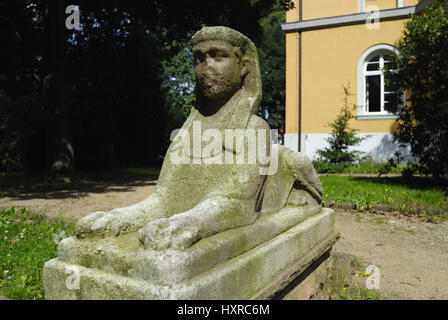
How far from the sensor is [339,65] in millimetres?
13625

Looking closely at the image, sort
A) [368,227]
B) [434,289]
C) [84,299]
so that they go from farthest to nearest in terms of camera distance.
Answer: [368,227]
[434,289]
[84,299]

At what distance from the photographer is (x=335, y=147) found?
12844mm

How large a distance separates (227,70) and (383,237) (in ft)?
12.8

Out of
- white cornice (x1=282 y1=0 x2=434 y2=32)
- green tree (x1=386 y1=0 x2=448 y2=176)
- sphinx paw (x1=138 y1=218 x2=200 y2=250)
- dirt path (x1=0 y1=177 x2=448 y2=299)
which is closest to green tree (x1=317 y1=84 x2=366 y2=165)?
white cornice (x1=282 y1=0 x2=434 y2=32)

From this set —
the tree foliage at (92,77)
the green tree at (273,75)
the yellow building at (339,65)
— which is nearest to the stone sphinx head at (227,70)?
the tree foliage at (92,77)

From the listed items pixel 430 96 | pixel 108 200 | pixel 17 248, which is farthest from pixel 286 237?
pixel 430 96

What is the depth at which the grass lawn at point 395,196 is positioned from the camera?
6339mm

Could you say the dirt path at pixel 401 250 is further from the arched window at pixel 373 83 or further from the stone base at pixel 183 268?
the arched window at pixel 373 83

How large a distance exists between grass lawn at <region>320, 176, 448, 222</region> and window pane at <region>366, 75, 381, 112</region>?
5.52 meters

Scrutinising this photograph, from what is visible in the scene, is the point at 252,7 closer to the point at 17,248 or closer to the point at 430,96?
the point at 430,96

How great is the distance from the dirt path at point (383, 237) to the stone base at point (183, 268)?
1.63 meters

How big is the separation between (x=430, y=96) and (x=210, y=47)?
7171 millimetres

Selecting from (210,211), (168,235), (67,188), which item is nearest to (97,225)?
(168,235)

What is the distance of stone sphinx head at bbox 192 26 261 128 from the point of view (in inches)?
102
